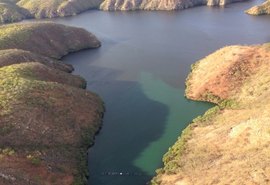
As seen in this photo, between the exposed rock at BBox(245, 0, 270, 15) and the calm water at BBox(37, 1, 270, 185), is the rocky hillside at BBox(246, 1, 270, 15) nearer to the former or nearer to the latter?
the exposed rock at BBox(245, 0, 270, 15)

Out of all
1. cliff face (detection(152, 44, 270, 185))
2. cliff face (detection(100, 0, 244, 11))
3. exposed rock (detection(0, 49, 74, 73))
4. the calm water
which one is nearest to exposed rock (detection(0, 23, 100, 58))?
the calm water

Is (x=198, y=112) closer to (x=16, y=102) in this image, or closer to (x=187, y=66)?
(x=187, y=66)

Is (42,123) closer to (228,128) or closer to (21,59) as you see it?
(228,128)

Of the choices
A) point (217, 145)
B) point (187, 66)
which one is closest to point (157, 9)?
point (187, 66)

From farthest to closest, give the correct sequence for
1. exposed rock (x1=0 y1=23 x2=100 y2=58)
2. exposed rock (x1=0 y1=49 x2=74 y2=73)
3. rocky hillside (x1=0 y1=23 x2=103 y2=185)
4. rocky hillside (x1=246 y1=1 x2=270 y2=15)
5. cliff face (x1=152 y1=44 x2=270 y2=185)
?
rocky hillside (x1=246 y1=1 x2=270 y2=15) < exposed rock (x1=0 y1=23 x2=100 y2=58) < exposed rock (x1=0 y1=49 x2=74 y2=73) < rocky hillside (x1=0 y1=23 x2=103 y2=185) < cliff face (x1=152 y1=44 x2=270 y2=185)

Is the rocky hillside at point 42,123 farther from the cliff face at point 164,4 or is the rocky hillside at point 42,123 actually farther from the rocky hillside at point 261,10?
the cliff face at point 164,4

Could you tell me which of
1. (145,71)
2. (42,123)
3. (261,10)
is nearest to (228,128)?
(42,123)

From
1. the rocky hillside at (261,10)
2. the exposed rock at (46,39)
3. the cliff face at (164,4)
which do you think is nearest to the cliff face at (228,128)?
the exposed rock at (46,39)
